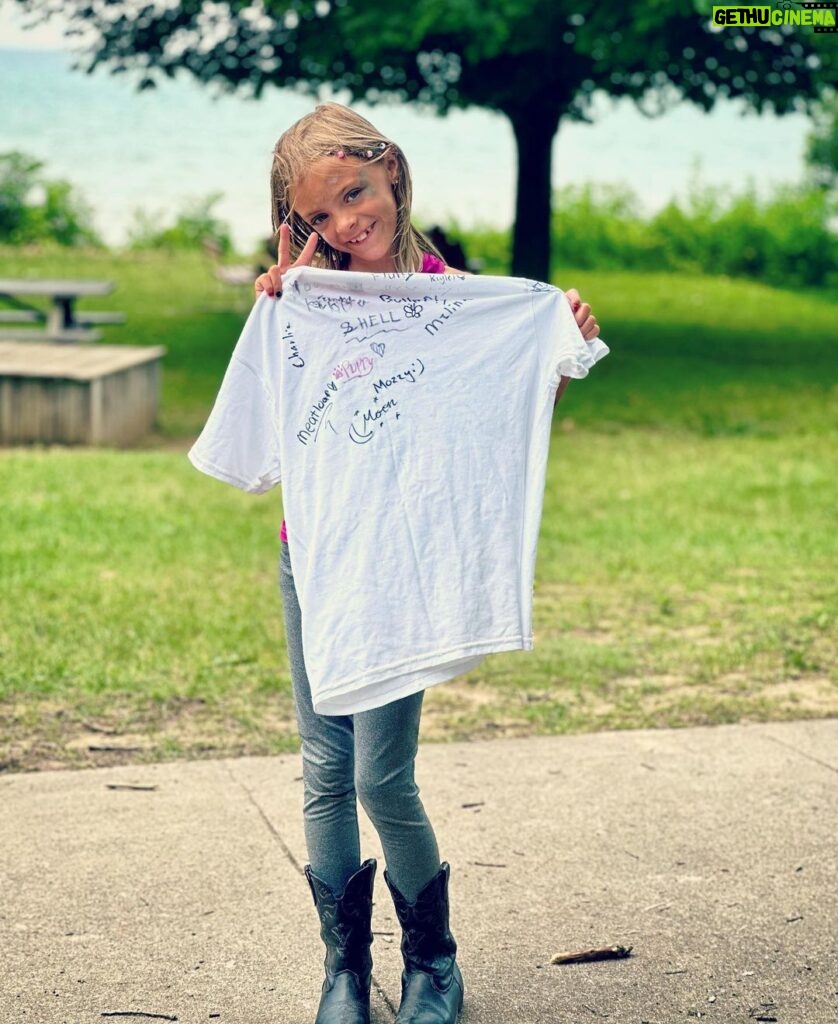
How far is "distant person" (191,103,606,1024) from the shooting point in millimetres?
2719

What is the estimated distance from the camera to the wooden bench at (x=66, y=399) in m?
9.98

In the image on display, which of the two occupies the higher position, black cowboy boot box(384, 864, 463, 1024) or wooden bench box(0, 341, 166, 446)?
black cowboy boot box(384, 864, 463, 1024)

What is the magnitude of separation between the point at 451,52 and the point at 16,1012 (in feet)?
→ 41.9

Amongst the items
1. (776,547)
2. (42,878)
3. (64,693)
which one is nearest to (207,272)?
(776,547)

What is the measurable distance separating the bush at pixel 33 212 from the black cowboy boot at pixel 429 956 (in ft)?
75.4

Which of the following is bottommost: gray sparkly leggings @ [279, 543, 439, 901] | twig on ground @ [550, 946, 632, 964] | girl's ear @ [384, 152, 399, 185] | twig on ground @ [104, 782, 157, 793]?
twig on ground @ [104, 782, 157, 793]

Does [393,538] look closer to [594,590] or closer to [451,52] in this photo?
[594,590]

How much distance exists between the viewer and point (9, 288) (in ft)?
40.3

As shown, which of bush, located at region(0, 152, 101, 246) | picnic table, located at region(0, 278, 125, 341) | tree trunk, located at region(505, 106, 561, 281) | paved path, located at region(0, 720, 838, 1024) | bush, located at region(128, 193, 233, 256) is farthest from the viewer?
bush, located at region(128, 193, 233, 256)

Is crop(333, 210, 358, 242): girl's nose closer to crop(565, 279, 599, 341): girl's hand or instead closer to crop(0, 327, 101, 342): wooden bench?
crop(565, 279, 599, 341): girl's hand

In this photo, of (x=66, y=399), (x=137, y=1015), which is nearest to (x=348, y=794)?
(x=137, y=1015)

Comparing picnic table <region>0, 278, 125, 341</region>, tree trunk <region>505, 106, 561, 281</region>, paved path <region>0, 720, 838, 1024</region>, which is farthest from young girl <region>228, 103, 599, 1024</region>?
tree trunk <region>505, 106, 561, 281</region>

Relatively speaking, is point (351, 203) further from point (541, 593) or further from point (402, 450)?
point (541, 593)

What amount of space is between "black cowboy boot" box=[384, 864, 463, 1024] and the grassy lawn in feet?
5.57
